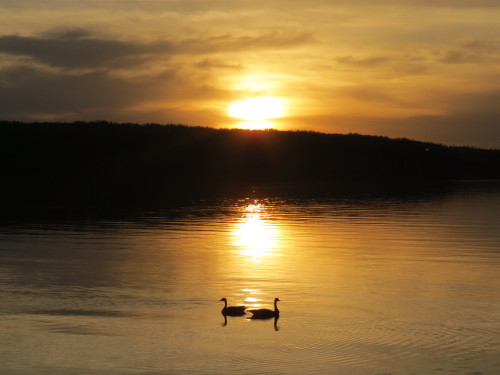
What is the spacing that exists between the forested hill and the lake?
233 ft

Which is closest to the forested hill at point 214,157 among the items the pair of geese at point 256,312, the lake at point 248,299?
the lake at point 248,299

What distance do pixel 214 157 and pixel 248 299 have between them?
10579 cm

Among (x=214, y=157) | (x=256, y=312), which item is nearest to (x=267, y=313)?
(x=256, y=312)

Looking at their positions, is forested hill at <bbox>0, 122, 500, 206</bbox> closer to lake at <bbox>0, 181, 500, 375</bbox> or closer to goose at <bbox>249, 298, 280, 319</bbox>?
lake at <bbox>0, 181, 500, 375</bbox>

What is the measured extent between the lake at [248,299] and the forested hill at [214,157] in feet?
233

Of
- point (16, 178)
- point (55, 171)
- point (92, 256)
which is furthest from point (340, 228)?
point (55, 171)

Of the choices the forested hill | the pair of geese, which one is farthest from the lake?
the forested hill

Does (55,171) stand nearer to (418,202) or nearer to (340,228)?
(418,202)

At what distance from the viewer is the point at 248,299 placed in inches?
745

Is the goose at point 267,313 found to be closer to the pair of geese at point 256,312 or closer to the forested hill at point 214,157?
the pair of geese at point 256,312

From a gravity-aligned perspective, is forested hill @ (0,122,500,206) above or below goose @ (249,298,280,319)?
above

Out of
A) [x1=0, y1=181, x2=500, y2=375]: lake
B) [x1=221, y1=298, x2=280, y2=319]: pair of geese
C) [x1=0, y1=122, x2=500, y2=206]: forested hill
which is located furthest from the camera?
[x1=0, y1=122, x2=500, y2=206]: forested hill

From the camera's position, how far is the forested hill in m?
110

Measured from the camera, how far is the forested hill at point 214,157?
109500mm
